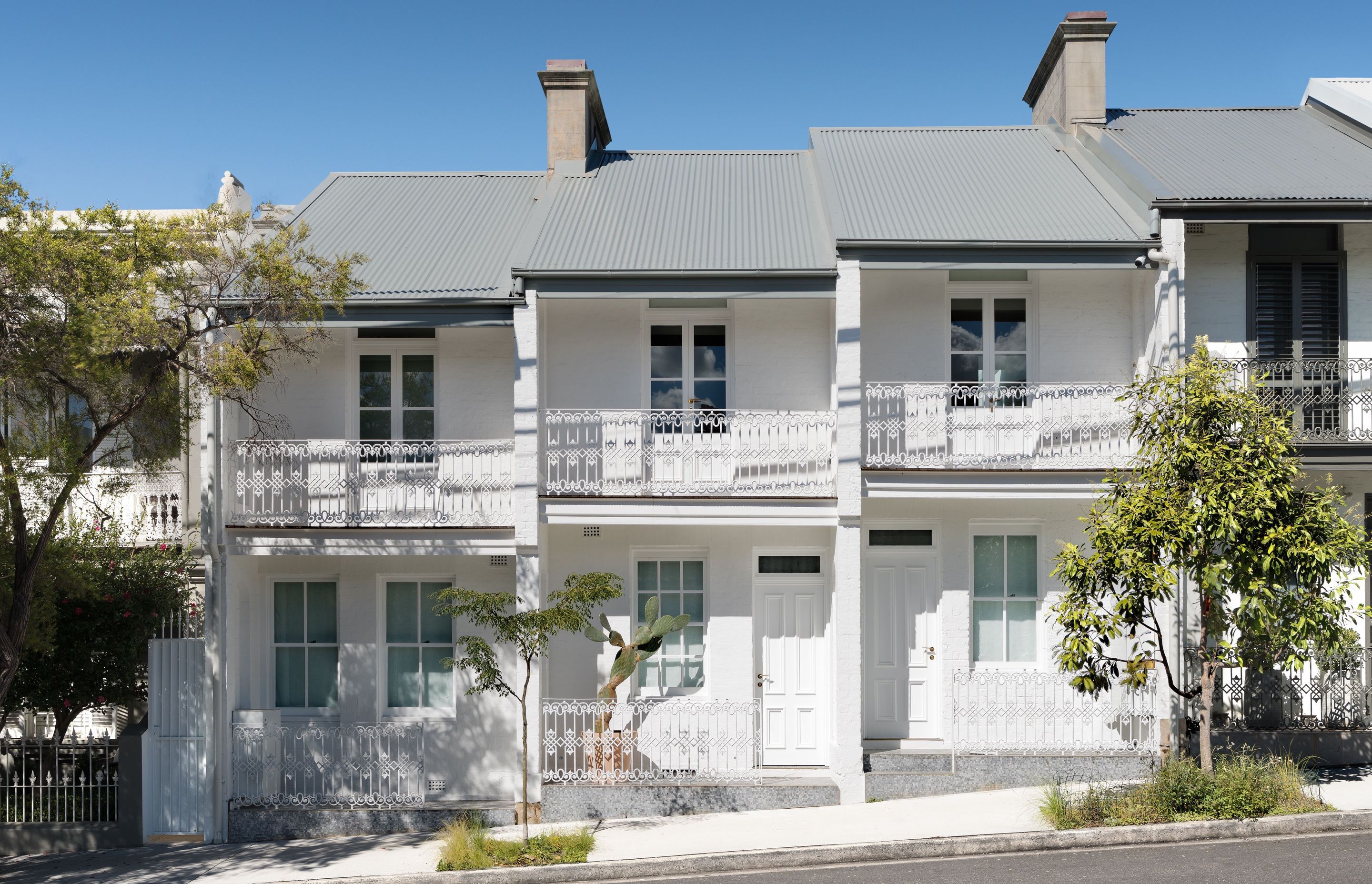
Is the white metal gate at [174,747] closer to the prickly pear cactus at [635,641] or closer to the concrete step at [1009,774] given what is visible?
the prickly pear cactus at [635,641]

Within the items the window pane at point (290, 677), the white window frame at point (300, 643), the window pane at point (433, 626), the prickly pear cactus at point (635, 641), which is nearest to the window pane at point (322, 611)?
the white window frame at point (300, 643)

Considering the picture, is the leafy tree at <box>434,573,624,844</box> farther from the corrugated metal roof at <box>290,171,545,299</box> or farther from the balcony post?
the corrugated metal roof at <box>290,171,545,299</box>

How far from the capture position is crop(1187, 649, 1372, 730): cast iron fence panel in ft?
40.2

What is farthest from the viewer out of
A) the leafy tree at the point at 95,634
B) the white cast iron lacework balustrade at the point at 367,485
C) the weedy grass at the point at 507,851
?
the white cast iron lacework balustrade at the point at 367,485

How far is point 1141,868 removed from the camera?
902 cm

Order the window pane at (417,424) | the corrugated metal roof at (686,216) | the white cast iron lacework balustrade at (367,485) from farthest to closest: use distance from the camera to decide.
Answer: the window pane at (417,424) < the corrugated metal roof at (686,216) < the white cast iron lacework balustrade at (367,485)

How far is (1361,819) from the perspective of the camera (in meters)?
9.87

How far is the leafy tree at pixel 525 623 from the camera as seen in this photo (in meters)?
10.4

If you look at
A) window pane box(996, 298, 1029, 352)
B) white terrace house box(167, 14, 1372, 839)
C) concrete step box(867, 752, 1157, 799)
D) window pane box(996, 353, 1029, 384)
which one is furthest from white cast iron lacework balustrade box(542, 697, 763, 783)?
window pane box(996, 298, 1029, 352)

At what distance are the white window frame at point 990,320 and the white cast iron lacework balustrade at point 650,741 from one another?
4.88 meters

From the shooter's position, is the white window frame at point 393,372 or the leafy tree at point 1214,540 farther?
the white window frame at point 393,372

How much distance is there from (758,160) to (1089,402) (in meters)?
6.53

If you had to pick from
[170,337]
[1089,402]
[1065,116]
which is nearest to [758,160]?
[1065,116]

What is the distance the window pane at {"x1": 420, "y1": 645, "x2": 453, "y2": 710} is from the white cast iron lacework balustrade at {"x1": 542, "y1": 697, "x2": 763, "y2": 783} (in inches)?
60.7
